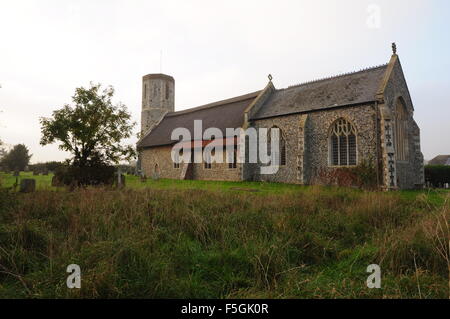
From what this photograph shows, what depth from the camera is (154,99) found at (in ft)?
127

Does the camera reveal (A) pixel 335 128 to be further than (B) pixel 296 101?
No

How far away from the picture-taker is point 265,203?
7.38 metres

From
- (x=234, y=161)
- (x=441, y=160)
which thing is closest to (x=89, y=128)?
(x=234, y=161)

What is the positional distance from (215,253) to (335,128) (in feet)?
53.3

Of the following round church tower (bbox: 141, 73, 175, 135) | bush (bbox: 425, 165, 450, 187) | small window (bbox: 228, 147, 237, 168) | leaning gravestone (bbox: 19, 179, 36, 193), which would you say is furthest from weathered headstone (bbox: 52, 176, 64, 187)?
bush (bbox: 425, 165, 450, 187)

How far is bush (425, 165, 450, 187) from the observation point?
22047 millimetres

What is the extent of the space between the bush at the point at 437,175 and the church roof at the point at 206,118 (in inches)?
655

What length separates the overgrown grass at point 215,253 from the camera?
9.75ft

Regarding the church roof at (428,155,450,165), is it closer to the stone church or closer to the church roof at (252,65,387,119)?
the stone church

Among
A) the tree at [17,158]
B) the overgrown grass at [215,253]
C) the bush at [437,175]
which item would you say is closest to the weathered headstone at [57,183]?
the overgrown grass at [215,253]

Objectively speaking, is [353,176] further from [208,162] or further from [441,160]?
[441,160]

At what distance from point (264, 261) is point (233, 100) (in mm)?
25115

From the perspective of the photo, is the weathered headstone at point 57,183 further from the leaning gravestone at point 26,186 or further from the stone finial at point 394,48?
the stone finial at point 394,48
